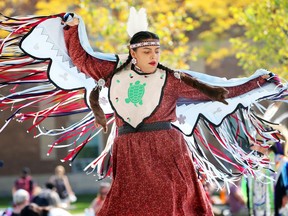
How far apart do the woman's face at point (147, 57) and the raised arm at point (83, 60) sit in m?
0.22

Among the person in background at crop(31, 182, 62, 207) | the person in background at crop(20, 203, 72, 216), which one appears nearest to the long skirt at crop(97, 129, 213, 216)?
the person in background at crop(20, 203, 72, 216)

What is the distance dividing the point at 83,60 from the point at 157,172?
0.95 metres

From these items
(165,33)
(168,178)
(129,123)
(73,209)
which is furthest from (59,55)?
(73,209)

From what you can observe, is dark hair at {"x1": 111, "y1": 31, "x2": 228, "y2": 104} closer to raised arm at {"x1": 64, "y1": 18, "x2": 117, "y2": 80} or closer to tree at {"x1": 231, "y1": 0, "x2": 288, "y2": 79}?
raised arm at {"x1": 64, "y1": 18, "x2": 117, "y2": 80}

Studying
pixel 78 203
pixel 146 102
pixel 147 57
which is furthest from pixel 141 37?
pixel 78 203

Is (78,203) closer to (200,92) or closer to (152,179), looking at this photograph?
(200,92)

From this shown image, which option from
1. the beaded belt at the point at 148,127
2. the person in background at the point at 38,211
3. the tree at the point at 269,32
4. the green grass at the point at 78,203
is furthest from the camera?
the green grass at the point at 78,203

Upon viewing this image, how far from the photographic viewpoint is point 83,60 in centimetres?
677

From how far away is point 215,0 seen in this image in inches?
831

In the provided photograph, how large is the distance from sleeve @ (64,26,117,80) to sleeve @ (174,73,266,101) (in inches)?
18.9

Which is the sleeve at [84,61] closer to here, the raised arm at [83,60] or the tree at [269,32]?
the raised arm at [83,60]

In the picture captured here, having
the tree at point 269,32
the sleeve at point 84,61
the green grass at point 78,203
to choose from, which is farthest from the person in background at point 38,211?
the green grass at point 78,203

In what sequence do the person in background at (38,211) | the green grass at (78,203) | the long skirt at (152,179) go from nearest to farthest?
the long skirt at (152,179) < the person in background at (38,211) < the green grass at (78,203)

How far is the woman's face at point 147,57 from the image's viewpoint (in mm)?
6574
